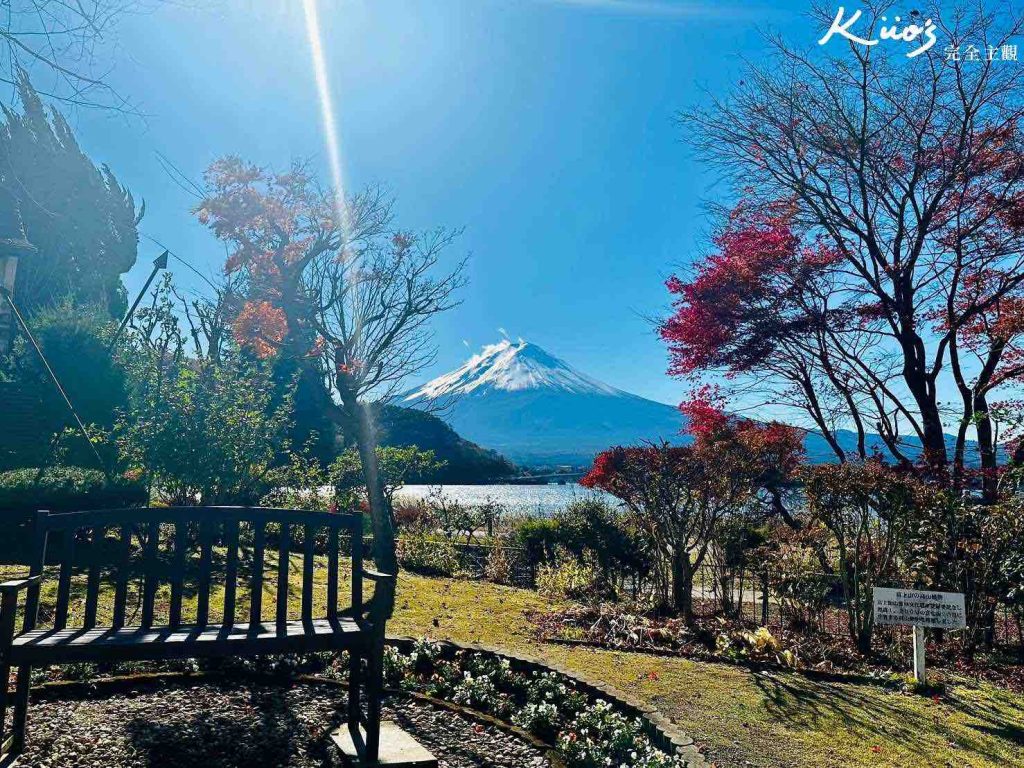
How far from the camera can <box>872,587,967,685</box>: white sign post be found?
4660mm

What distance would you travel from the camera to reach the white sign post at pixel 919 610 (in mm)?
4660

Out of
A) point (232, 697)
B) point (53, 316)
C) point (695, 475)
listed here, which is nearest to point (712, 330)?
point (695, 475)

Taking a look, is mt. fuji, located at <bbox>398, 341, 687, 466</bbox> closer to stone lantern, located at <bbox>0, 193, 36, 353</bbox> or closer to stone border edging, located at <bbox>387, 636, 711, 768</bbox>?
stone lantern, located at <bbox>0, 193, 36, 353</bbox>

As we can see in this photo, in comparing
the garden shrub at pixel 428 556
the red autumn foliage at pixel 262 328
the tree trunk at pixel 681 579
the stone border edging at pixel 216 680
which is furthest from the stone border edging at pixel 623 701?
the red autumn foliage at pixel 262 328

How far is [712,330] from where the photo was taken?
8.52 meters

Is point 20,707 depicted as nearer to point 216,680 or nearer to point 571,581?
point 216,680

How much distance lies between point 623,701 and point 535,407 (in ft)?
503

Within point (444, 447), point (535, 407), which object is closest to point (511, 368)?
point (535, 407)

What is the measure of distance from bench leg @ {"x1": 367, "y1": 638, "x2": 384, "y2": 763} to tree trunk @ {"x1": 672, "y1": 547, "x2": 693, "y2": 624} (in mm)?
4840

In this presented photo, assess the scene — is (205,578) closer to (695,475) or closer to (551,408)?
(695,475)

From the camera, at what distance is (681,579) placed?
7070mm

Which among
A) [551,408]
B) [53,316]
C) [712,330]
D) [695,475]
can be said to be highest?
[551,408]

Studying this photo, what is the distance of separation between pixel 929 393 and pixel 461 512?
9349mm

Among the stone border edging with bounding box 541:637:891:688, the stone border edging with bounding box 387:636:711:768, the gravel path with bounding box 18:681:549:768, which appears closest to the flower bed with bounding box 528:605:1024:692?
the stone border edging with bounding box 541:637:891:688
